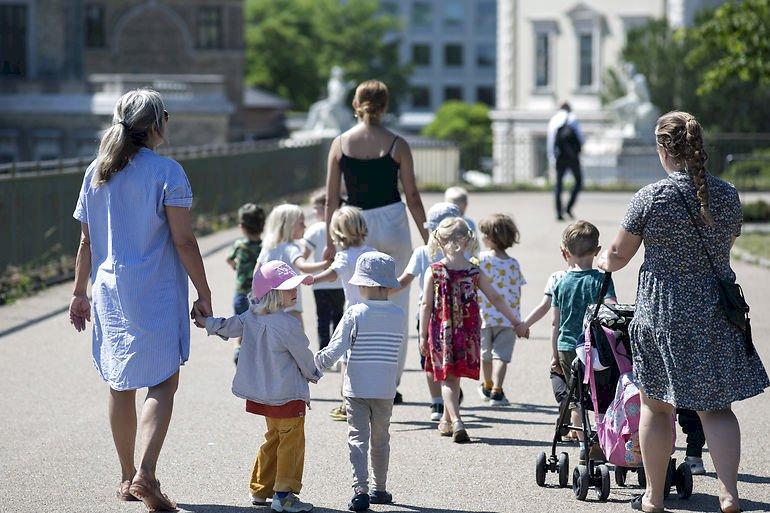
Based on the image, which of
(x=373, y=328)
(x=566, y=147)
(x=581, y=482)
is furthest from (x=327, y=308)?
(x=566, y=147)

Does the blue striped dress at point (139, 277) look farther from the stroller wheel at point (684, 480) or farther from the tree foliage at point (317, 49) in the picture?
the tree foliage at point (317, 49)

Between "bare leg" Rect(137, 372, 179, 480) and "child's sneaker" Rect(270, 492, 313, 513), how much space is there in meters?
0.55

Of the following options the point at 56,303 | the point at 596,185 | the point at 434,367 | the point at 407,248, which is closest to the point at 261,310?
the point at 434,367

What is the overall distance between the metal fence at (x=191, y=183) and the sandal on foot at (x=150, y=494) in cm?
858

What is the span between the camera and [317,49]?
10394 centimetres

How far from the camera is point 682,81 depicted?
5372 centimetres

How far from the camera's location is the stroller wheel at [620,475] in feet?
23.0

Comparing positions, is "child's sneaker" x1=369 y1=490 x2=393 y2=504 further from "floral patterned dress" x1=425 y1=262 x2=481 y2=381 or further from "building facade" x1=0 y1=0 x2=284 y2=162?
"building facade" x1=0 y1=0 x2=284 y2=162

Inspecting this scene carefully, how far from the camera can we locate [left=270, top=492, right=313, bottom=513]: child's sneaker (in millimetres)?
6602

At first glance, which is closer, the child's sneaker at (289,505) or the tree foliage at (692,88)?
the child's sneaker at (289,505)

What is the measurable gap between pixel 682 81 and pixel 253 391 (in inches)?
1923

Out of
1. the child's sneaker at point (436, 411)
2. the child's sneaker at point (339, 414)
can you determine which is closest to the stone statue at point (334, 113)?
the child's sneaker at point (339, 414)

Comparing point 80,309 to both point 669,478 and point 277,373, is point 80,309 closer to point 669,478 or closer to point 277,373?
point 277,373

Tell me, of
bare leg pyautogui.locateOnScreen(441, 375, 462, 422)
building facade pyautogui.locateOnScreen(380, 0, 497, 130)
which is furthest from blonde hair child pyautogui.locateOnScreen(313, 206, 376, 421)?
building facade pyautogui.locateOnScreen(380, 0, 497, 130)
